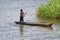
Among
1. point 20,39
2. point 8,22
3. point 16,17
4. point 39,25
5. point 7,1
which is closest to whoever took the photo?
point 20,39

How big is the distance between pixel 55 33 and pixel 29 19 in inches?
258

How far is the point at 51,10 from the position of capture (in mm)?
29016

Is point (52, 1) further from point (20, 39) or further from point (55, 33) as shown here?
point (20, 39)

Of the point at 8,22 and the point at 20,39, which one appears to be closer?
the point at 20,39

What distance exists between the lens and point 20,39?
22.4 meters

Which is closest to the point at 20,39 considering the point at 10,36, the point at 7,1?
the point at 10,36

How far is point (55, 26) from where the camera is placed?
26.4m

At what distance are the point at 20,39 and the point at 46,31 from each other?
3.28 m

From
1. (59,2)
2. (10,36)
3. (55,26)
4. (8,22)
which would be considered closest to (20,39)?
(10,36)

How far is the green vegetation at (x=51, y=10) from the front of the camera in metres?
28.4

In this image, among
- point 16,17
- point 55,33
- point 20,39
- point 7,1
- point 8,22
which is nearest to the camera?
point 20,39

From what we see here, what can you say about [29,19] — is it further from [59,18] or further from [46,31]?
[46,31]

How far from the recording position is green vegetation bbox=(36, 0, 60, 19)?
2838cm

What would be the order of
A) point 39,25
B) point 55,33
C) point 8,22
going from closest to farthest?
point 55,33
point 39,25
point 8,22
